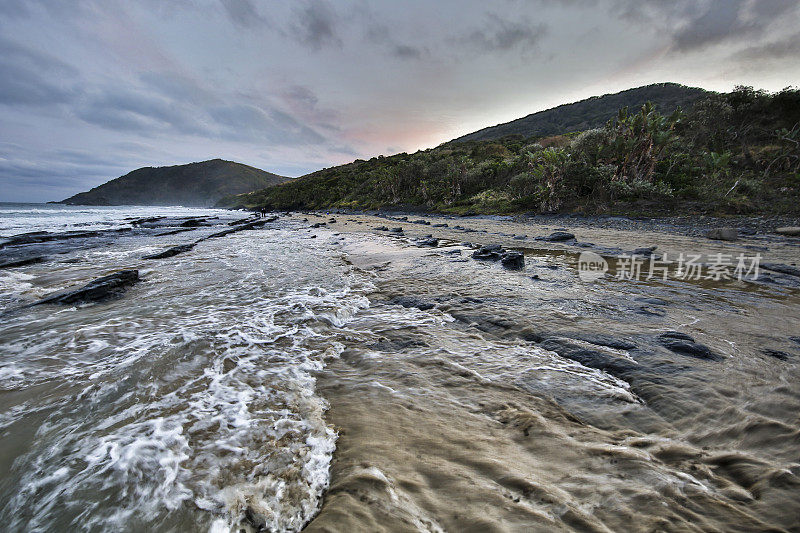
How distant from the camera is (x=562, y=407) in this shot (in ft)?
10.0

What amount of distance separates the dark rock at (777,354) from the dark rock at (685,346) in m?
0.65

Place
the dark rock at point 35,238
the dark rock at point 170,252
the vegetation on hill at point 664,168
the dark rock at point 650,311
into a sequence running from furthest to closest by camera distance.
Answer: the vegetation on hill at point 664,168
the dark rock at point 35,238
the dark rock at point 170,252
the dark rock at point 650,311

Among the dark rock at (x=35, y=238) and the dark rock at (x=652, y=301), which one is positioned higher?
the dark rock at (x=35, y=238)

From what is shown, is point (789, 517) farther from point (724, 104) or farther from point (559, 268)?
point (724, 104)

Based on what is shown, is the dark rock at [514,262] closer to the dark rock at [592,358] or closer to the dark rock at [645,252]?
the dark rock at [592,358]

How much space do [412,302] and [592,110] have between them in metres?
137

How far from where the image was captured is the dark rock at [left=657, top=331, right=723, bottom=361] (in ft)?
12.7

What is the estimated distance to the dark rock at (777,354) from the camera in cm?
→ 375

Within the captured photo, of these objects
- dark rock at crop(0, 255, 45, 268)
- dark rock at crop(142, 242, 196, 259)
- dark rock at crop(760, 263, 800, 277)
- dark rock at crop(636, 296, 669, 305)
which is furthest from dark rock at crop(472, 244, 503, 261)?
dark rock at crop(0, 255, 45, 268)

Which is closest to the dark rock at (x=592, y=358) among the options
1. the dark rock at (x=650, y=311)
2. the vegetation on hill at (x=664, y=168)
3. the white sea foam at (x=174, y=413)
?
the dark rock at (x=650, y=311)

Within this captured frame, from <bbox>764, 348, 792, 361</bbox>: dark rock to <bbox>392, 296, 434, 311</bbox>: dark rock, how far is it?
477 centimetres

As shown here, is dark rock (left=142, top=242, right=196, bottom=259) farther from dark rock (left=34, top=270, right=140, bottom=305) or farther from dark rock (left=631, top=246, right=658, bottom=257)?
dark rock (left=631, top=246, right=658, bottom=257)

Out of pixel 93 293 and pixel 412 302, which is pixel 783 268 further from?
pixel 93 293

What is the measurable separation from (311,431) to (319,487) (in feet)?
2.15
